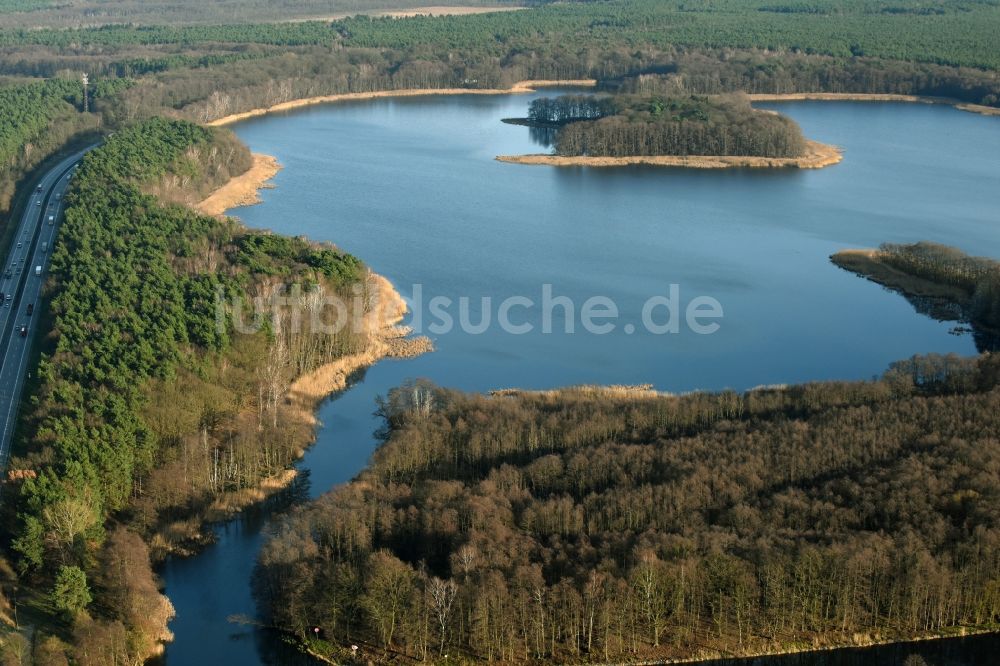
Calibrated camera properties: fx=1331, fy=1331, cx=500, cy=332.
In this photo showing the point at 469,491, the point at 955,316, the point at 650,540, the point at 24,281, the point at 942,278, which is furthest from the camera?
the point at 942,278

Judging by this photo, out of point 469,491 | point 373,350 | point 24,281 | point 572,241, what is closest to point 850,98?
point 572,241

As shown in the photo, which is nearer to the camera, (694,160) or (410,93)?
(694,160)

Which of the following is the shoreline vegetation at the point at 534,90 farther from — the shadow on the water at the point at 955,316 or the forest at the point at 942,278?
the shadow on the water at the point at 955,316

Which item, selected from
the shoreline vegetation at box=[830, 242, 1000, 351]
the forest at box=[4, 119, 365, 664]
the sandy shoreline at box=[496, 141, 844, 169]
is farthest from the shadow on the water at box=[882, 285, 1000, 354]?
the sandy shoreline at box=[496, 141, 844, 169]

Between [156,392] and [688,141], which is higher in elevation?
[688,141]

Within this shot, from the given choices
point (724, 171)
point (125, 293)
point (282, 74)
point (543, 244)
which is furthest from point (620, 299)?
Result: point (282, 74)

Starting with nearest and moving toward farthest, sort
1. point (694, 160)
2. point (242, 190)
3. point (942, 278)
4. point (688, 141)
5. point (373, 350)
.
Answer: point (373, 350) → point (942, 278) → point (242, 190) → point (694, 160) → point (688, 141)

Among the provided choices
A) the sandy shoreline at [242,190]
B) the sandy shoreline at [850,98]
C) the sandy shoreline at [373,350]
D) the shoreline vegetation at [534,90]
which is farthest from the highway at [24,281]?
the sandy shoreline at [850,98]

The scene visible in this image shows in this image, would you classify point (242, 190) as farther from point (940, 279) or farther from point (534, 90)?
point (534, 90)
